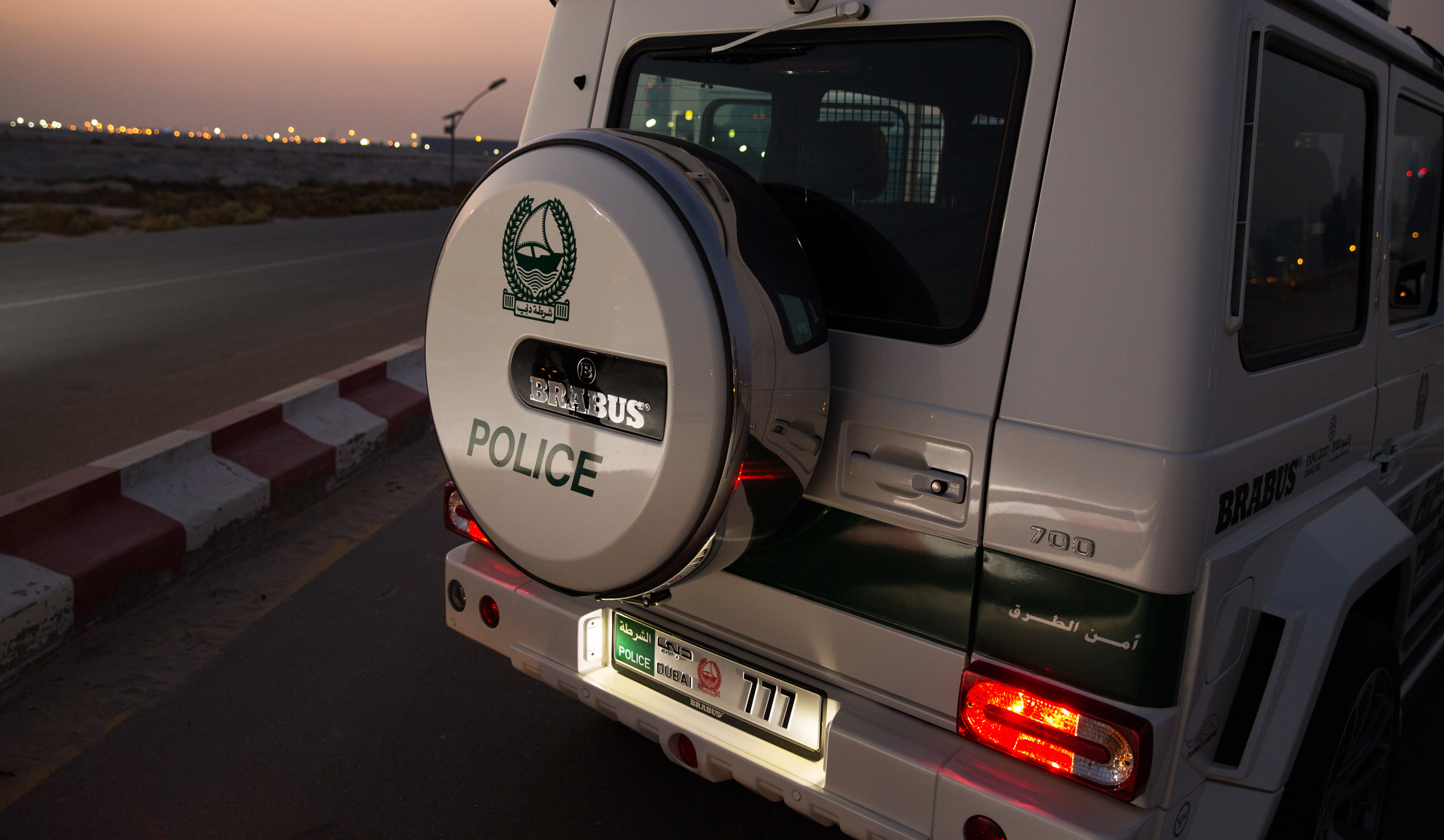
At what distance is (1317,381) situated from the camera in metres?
2.09

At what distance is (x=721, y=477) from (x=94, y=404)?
6.49 m

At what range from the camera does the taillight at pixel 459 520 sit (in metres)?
2.69

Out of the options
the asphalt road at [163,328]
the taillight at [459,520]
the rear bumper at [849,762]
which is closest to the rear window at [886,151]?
the rear bumper at [849,762]

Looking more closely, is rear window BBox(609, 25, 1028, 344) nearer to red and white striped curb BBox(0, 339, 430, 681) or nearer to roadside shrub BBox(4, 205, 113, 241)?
red and white striped curb BBox(0, 339, 430, 681)

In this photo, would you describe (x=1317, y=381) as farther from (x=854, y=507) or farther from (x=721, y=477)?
(x=721, y=477)

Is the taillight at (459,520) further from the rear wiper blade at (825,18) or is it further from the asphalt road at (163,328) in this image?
the asphalt road at (163,328)

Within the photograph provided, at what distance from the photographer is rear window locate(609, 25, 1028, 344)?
1.90m

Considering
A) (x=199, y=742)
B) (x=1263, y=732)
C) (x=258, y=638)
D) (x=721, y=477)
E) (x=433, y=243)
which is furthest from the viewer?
(x=433, y=243)

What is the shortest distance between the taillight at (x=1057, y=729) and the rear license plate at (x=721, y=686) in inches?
14.1

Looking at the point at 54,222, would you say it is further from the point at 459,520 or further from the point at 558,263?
the point at 558,263

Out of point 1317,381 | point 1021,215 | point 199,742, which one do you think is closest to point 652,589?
point 1021,215

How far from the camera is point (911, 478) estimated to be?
1913mm

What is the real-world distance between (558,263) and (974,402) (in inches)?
33.6

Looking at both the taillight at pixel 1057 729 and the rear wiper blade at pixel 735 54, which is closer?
the taillight at pixel 1057 729
